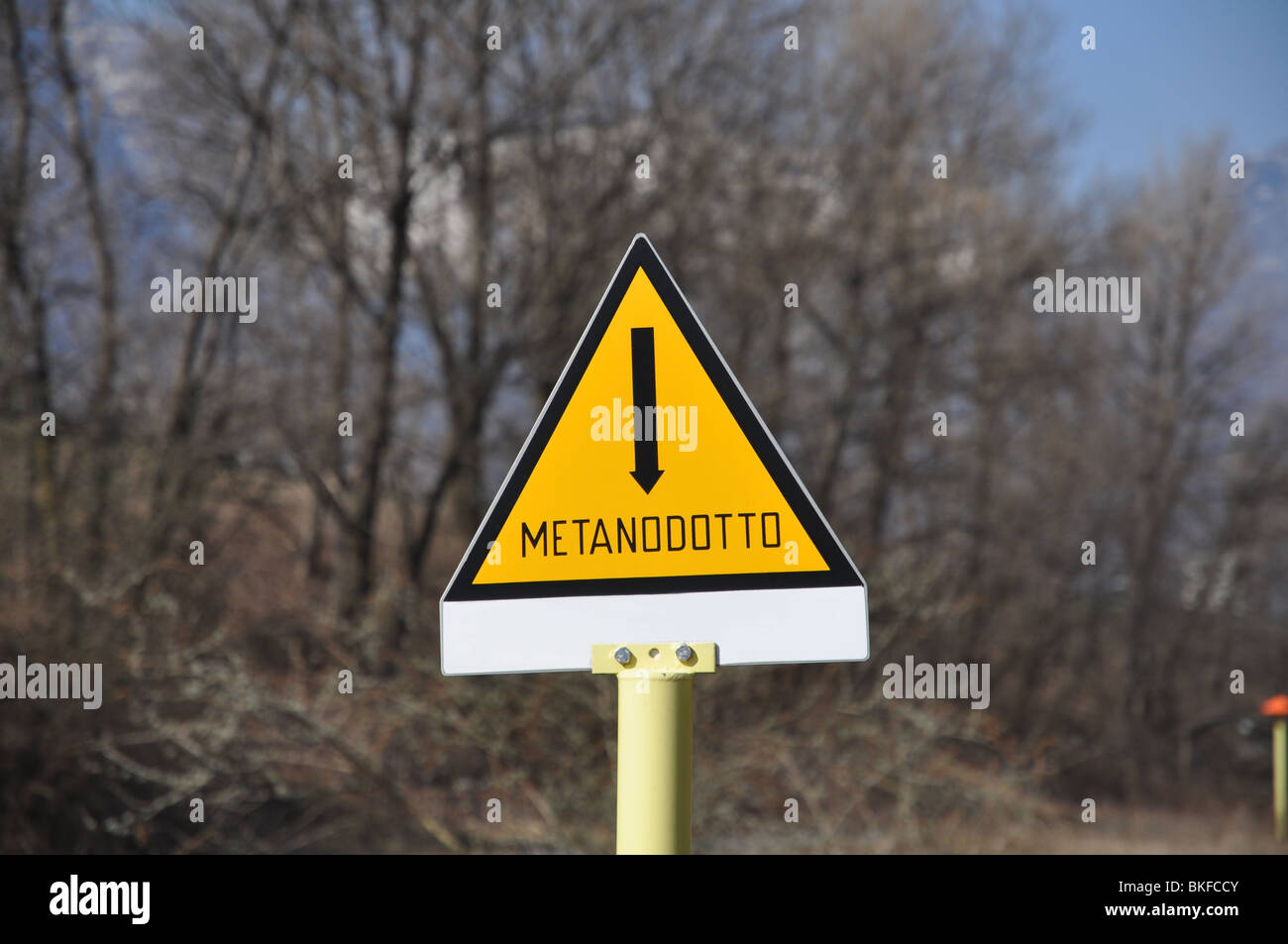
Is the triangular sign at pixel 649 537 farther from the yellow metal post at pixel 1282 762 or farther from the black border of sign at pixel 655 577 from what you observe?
the yellow metal post at pixel 1282 762

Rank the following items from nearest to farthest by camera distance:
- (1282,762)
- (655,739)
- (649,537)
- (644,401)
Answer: (655,739) → (649,537) → (644,401) → (1282,762)

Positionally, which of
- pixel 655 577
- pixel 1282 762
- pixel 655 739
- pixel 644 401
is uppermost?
pixel 644 401

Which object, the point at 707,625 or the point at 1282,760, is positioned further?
the point at 1282,760

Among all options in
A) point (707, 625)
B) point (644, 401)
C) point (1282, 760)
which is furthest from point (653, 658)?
point (1282, 760)

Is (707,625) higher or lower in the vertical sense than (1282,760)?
higher

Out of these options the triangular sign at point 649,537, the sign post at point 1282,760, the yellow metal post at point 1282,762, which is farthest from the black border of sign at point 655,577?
the yellow metal post at point 1282,762

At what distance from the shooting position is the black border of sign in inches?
84.6

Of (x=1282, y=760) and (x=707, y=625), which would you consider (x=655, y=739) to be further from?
(x=1282, y=760)

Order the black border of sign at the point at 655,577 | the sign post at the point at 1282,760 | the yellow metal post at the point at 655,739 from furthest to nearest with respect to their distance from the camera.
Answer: the sign post at the point at 1282,760
the black border of sign at the point at 655,577
the yellow metal post at the point at 655,739

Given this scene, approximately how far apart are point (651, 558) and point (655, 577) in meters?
0.04

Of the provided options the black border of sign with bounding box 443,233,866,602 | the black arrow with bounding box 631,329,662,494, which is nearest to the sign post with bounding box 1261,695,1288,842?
the black border of sign with bounding box 443,233,866,602

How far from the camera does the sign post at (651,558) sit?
2094 millimetres

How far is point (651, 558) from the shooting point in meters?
2.16
